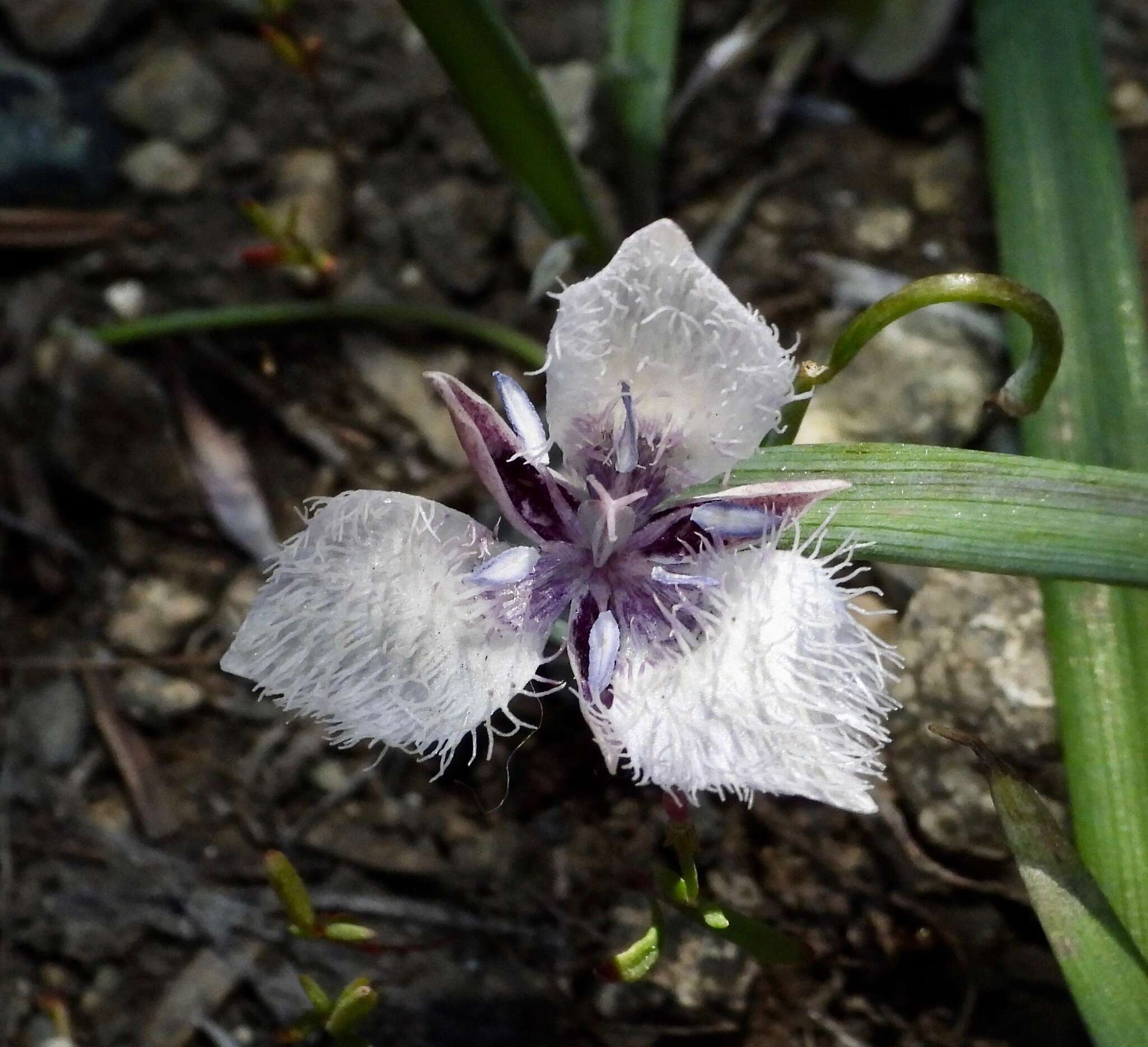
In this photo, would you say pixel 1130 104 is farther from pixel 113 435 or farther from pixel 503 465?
pixel 113 435

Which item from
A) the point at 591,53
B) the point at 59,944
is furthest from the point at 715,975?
the point at 591,53

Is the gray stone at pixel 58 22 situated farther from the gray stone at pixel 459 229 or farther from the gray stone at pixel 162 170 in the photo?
the gray stone at pixel 459 229

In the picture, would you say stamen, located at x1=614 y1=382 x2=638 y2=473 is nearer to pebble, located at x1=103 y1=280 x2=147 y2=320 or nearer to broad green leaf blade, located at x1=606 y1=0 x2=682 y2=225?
broad green leaf blade, located at x1=606 y1=0 x2=682 y2=225

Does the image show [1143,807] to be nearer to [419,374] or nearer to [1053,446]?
[1053,446]

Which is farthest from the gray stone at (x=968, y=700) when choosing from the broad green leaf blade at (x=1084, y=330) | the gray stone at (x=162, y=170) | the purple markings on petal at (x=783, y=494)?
the gray stone at (x=162, y=170)

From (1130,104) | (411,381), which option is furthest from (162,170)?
(1130,104)

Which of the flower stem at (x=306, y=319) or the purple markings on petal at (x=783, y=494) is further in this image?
the flower stem at (x=306, y=319)

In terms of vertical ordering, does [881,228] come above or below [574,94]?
below
